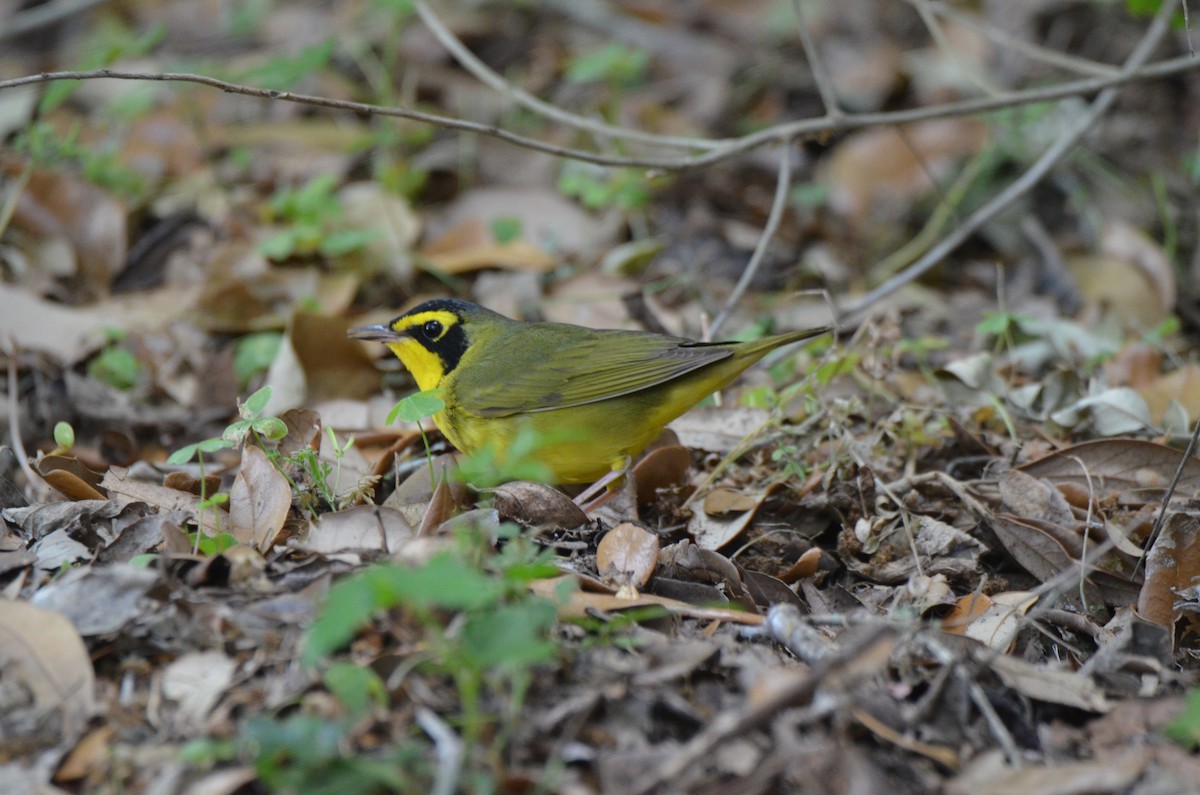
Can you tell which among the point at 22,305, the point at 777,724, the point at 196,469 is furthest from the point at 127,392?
the point at 777,724

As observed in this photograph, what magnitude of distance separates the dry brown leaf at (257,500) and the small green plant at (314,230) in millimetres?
2924

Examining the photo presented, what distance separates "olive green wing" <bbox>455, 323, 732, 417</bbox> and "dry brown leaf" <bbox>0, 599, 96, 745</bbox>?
7.61 ft

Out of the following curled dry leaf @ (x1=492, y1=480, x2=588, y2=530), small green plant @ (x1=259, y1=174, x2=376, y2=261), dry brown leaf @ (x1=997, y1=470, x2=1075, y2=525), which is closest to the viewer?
curled dry leaf @ (x1=492, y1=480, x2=588, y2=530)

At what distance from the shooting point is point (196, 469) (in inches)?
193

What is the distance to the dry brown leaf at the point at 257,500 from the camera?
3.94 m

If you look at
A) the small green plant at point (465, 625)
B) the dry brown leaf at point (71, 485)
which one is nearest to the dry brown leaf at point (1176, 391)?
the small green plant at point (465, 625)

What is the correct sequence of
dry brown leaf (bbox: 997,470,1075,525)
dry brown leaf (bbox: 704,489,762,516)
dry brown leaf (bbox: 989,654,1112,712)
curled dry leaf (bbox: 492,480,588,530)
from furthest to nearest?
dry brown leaf (bbox: 704,489,762,516), dry brown leaf (bbox: 997,470,1075,525), curled dry leaf (bbox: 492,480,588,530), dry brown leaf (bbox: 989,654,1112,712)

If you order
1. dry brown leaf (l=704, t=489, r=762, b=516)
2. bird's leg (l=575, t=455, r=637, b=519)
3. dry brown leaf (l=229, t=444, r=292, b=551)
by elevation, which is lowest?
dry brown leaf (l=704, t=489, r=762, b=516)

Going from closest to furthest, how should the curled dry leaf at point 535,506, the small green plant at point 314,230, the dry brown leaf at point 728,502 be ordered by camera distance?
the curled dry leaf at point 535,506
the dry brown leaf at point 728,502
the small green plant at point 314,230

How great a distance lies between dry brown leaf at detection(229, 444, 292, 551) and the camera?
12.9 ft

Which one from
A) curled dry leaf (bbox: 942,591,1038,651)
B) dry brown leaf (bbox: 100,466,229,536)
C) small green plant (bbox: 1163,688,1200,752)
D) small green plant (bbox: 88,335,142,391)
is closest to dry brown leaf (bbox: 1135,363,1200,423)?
curled dry leaf (bbox: 942,591,1038,651)

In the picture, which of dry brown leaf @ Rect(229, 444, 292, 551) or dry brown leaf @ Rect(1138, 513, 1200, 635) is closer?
dry brown leaf @ Rect(229, 444, 292, 551)

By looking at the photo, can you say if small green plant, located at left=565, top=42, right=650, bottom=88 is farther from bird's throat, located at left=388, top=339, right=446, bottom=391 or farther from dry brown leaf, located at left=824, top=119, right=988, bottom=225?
bird's throat, located at left=388, top=339, right=446, bottom=391

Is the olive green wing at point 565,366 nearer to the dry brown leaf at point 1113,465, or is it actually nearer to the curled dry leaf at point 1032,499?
the curled dry leaf at point 1032,499
